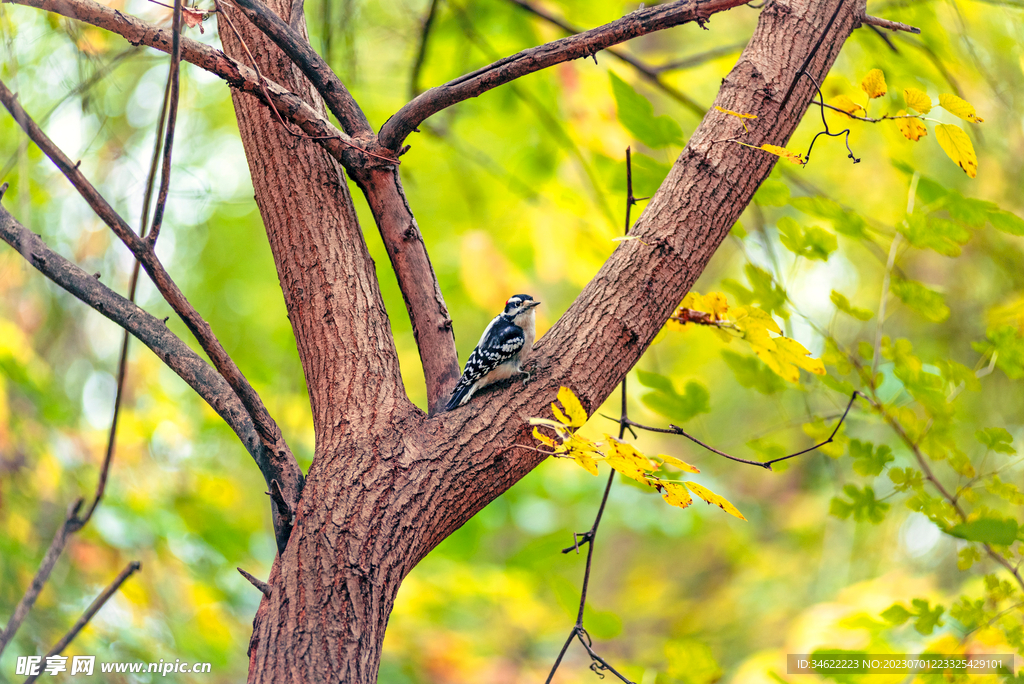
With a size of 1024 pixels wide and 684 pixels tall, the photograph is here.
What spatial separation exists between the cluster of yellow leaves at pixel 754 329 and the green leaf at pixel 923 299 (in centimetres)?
74

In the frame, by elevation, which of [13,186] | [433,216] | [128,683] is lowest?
[128,683]

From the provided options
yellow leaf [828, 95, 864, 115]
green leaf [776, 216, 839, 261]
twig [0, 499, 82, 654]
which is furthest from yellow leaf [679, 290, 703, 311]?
twig [0, 499, 82, 654]

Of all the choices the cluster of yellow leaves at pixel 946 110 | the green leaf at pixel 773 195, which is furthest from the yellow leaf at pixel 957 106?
the green leaf at pixel 773 195

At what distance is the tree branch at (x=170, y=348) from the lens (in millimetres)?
1824

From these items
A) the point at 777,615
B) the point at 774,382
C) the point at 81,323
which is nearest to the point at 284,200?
the point at 774,382

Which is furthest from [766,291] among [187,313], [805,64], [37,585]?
[37,585]

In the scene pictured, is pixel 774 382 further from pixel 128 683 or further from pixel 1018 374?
pixel 128 683

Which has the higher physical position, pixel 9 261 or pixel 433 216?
pixel 433 216

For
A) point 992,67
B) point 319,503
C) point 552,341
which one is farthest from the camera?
point 992,67

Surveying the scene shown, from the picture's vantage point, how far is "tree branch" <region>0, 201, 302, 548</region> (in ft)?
5.98

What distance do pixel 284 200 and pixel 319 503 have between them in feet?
3.72

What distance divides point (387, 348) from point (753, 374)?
63.5 inches

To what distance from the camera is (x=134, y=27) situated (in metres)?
1.88

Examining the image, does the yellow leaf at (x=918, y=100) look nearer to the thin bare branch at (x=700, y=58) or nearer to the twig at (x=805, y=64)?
the twig at (x=805, y=64)
